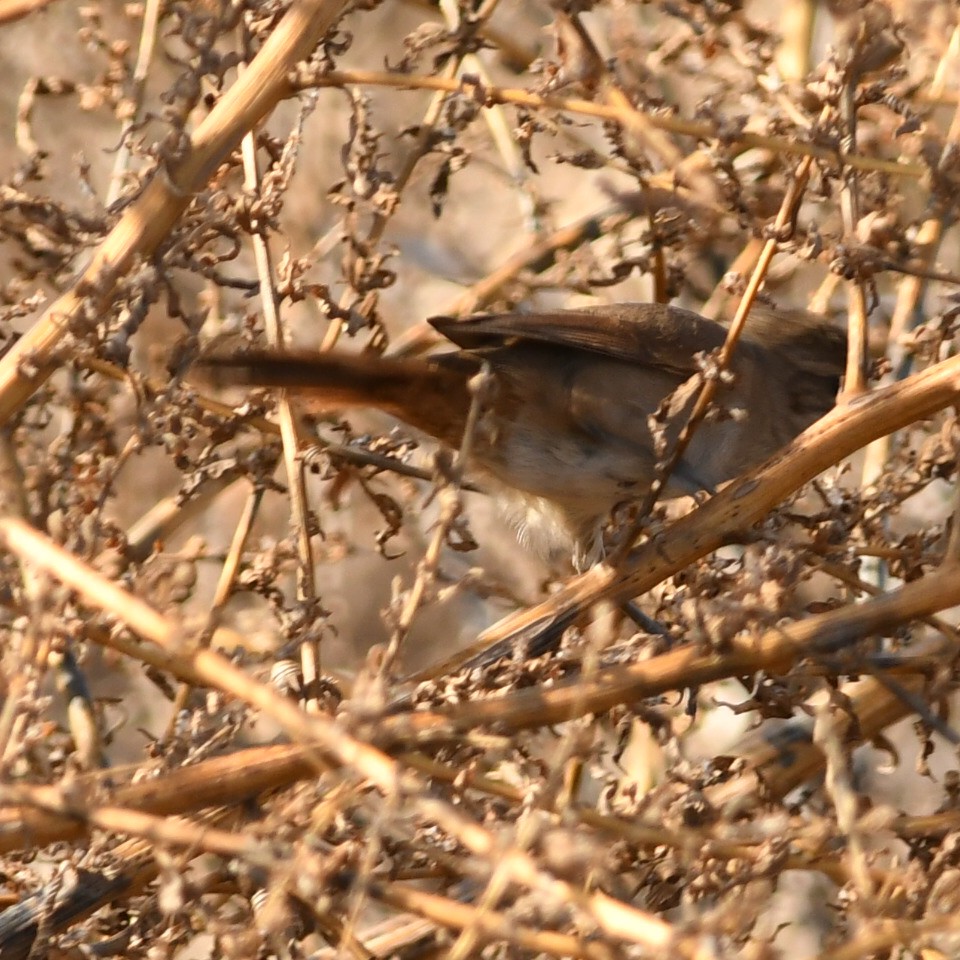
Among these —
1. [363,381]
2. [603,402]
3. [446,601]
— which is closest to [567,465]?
[603,402]

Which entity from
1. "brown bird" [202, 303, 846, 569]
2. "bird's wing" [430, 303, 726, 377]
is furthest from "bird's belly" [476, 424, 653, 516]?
"bird's wing" [430, 303, 726, 377]

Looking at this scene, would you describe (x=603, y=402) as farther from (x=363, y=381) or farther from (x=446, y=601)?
(x=446, y=601)

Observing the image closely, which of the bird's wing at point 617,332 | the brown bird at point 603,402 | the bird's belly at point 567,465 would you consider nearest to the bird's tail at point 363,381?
the brown bird at point 603,402

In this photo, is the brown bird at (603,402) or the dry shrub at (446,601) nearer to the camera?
the dry shrub at (446,601)

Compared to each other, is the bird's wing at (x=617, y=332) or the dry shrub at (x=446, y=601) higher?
the bird's wing at (x=617, y=332)

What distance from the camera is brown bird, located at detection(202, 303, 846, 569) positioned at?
3.15 m

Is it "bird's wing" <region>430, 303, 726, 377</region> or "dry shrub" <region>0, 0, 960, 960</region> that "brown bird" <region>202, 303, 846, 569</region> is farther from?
"dry shrub" <region>0, 0, 960, 960</region>

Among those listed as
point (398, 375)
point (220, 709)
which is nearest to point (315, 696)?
point (220, 709)

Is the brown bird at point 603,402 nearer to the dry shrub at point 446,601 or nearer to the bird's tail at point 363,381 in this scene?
the bird's tail at point 363,381

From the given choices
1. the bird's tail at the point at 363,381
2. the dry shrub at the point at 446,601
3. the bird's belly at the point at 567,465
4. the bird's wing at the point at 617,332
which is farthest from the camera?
the bird's belly at the point at 567,465

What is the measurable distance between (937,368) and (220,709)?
3.57ft

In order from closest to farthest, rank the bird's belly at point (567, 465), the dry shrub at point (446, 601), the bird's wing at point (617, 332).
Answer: the dry shrub at point (446, 601), the bird's wing at point (617, 332), the bird's belly at point (567, 465)

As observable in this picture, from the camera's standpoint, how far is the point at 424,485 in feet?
15.6

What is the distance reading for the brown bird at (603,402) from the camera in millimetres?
3148
